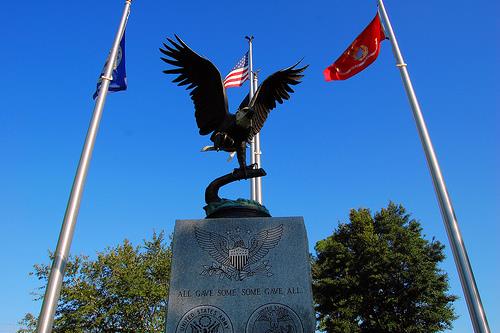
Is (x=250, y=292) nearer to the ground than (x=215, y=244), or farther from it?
nearer to the ground

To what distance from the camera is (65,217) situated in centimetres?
852

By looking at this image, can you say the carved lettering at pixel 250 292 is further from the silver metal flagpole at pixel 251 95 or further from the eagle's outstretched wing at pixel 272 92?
the silver metal flagpole at pixel 251 95

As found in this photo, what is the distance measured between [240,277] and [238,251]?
0.38 m

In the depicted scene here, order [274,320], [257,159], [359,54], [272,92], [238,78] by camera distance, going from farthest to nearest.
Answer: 1. [238,78]
2. [257,159]
3. [359,54]
4. [272,92]
5. [274,320]

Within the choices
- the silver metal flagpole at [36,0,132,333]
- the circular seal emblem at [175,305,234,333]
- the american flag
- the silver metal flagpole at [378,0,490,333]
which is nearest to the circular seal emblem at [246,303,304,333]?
the circular seal emblem at [175,305,234,333]

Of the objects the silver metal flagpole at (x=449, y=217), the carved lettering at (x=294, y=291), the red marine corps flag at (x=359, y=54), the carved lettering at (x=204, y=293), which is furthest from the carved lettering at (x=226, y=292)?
the red marine corps flag at (x=359, y=54)

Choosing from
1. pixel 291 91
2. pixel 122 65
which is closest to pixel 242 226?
pixel 291 91

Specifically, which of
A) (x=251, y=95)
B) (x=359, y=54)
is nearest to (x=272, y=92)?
(x=359, y=54)

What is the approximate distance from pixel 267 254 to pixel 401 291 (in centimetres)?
2195

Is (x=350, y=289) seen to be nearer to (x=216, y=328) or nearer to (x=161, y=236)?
(x=161, y=236)

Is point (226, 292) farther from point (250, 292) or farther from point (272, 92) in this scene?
point (272, 92)

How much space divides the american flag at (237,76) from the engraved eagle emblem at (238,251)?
36.5ft

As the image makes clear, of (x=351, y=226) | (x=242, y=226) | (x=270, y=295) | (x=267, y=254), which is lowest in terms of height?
(x=270, y=295)

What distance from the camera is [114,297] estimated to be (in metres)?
25.3
